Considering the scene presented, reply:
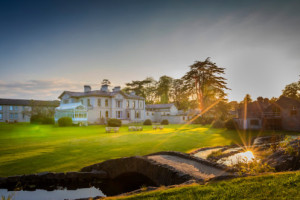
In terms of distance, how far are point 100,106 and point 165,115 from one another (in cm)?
2076

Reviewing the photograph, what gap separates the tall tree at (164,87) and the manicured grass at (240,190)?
7901cm

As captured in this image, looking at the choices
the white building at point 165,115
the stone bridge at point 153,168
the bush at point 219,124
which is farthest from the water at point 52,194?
the white building at point 165,115

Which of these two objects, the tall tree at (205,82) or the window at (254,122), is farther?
the tall tree at (205,82)

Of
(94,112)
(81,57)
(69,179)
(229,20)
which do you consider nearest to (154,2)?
(229,20)

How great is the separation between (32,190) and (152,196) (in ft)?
21.9

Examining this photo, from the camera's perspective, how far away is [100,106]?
48656 millimetres

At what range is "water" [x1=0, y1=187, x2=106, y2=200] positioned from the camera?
816cm

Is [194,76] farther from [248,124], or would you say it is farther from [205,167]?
[205,167]

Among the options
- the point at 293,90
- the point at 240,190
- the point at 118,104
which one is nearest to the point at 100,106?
the point at 118,104

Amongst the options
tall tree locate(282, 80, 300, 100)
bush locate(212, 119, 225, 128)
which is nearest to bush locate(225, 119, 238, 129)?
bush locate(212, 119, 225, 128)

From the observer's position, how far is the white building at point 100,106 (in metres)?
44.7

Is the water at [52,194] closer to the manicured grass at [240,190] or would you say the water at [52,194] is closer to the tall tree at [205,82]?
the manicured grass at [240,190]

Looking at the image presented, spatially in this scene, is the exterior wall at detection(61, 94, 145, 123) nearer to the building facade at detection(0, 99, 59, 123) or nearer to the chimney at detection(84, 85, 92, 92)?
the chimney at detection(84, 85, 92, 92)

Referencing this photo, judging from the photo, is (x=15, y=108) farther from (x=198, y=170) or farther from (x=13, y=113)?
(x=198, y=170)
